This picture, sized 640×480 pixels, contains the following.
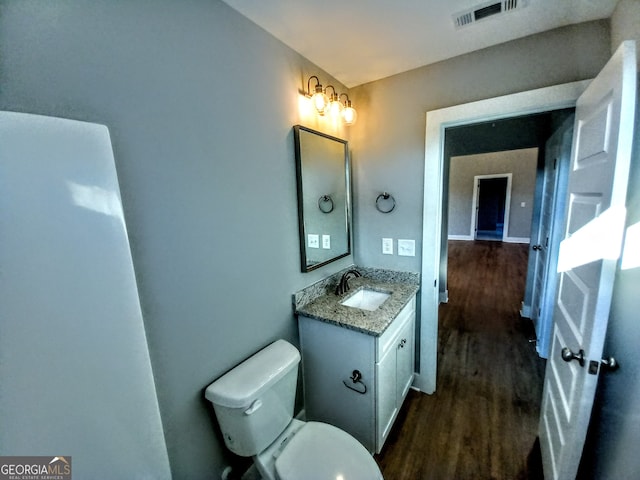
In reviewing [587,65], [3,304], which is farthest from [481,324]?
[3,304]

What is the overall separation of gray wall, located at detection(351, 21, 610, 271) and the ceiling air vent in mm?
326

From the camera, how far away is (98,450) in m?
0.72

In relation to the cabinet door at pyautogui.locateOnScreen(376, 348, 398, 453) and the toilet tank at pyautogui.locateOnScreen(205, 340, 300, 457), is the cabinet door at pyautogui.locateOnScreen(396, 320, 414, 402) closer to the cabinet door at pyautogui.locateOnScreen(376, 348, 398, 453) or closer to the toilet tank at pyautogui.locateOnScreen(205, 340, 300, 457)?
the cabinet door at pyautogui.locateOnScreen(376, 348, 398, 453)

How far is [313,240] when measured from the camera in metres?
1.72

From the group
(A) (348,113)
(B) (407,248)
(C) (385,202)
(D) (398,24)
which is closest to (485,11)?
(D) (398,24)

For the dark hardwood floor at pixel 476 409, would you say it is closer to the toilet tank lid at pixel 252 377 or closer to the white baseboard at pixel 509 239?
the toilet tank lid at pixel 252 377

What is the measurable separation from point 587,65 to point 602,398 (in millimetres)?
1619

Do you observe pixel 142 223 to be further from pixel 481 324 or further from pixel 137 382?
pixel 481 324

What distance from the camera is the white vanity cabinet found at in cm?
139

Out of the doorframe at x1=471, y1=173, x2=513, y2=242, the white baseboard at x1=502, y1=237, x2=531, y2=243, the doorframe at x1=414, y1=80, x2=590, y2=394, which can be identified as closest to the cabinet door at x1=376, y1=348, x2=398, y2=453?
the doorframe at x1=414, y1=80, x2=590, y2=394

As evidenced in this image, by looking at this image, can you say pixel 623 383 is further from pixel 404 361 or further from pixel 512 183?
pixel 512 183

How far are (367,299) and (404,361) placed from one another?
50cm

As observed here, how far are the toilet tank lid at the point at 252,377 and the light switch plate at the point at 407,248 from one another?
1.15 meters

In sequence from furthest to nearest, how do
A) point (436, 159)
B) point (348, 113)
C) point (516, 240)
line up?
point (516, 240) → point (348, 113) → point (436, 159)
